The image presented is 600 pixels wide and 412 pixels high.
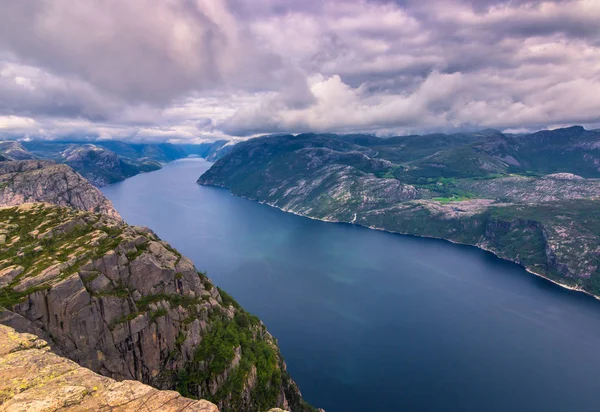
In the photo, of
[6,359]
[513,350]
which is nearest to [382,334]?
[513,350]

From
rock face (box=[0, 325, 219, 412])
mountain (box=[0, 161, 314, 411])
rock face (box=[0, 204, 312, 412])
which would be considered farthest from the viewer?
A: rock face (box=[0, 204, 312, 412])

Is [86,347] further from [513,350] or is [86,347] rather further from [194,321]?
[513,350]

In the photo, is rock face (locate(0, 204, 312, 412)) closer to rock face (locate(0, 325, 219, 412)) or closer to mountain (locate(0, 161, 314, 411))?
mountain (locate(0, 161, 314, 411))

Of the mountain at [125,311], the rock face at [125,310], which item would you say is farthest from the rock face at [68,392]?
the mountain at [125,311]

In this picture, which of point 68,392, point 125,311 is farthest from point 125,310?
point 68,392

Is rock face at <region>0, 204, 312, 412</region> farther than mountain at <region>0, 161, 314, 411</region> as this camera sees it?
Yes

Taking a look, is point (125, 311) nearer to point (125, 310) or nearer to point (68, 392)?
point (125, 310)

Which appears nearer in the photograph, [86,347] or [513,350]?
[86,347]

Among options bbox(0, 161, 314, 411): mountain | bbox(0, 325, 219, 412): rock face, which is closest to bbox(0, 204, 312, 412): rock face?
bbox(0, 161, 314, 411): mountain
